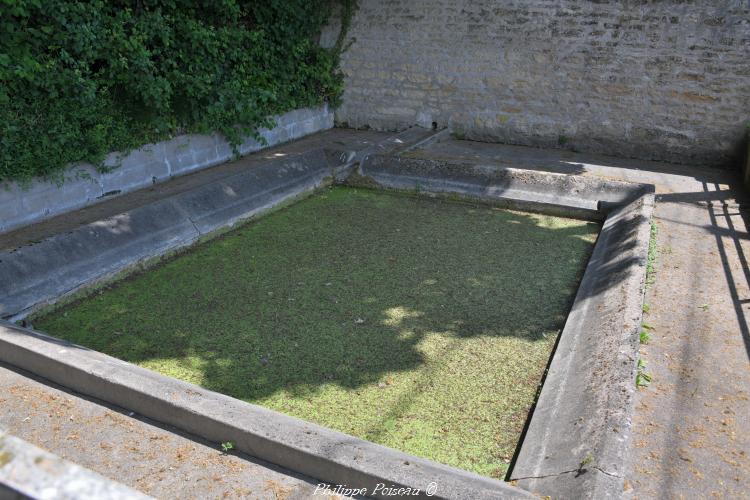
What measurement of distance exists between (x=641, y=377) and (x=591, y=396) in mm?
519

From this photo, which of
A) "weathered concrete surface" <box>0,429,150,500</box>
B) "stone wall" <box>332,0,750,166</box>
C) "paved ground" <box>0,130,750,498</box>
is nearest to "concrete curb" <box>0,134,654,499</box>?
"paved ground" <box>0,130,750,498</box>

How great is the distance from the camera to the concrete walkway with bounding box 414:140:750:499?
2648 millimetres

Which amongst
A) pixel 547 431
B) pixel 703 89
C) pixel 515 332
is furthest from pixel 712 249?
pixel 703 89

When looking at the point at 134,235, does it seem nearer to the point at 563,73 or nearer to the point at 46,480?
the point at 46,480

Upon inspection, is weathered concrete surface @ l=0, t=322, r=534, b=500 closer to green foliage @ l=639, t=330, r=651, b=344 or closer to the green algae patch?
the green algae patch

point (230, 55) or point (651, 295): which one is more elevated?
point (230, 55)

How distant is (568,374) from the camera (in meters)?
3.44

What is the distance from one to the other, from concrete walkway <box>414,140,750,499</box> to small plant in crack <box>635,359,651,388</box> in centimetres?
4

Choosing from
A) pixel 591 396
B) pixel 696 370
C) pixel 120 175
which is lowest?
pixel 696 370

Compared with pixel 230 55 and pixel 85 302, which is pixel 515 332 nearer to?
pixel 85 302

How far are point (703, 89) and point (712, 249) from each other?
3819mm

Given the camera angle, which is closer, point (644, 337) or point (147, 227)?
point (644, 337)

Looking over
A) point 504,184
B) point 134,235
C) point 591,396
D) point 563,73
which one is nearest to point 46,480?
point 591,396

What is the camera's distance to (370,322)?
4.30 m
